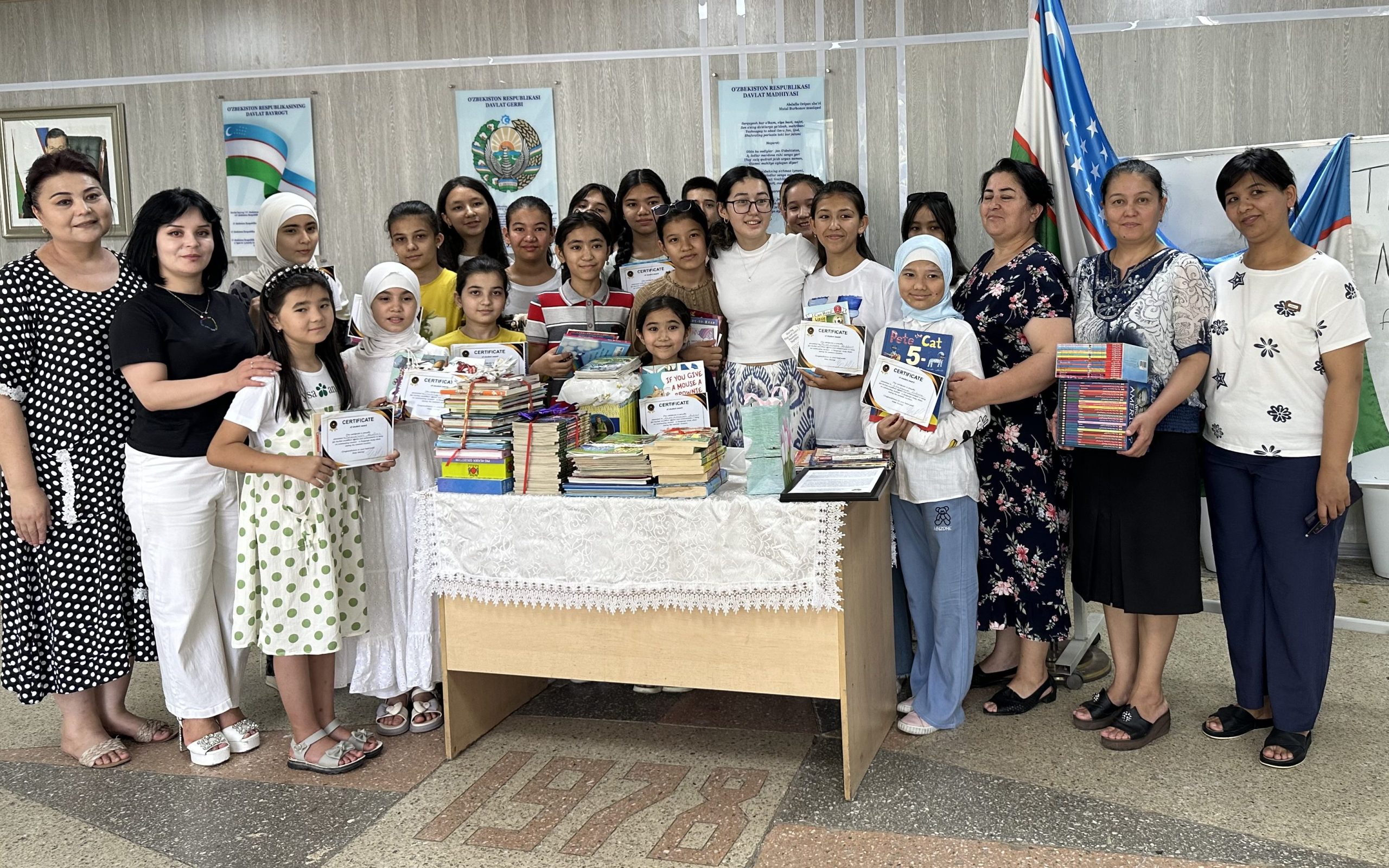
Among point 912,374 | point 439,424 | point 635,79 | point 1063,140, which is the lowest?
point 439,424

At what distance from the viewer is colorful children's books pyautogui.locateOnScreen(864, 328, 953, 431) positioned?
3.01 m

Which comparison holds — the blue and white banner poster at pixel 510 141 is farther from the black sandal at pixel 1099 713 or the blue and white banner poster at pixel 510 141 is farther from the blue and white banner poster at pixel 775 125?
the black sandal at pixel 1099 713

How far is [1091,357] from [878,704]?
3.85 ft

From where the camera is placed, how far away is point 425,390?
3.13 meters

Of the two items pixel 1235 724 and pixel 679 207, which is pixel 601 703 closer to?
pixel 679 207

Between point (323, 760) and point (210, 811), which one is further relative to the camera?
point (323, 760)

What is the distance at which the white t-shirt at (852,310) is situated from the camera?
136 inches

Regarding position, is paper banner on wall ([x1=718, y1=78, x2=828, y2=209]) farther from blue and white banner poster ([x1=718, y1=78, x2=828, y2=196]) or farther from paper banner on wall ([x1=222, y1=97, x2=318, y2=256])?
paper banner on wall ([x1=222, y1=97, x2=318, y2=256])

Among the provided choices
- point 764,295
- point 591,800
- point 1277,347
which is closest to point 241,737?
point 591,800

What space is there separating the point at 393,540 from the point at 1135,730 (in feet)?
7.68

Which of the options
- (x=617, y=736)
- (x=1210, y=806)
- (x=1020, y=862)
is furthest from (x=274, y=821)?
(x=1210, y=806)

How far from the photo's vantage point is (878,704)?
3207 mm

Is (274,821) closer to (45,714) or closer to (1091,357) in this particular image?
(45,714)

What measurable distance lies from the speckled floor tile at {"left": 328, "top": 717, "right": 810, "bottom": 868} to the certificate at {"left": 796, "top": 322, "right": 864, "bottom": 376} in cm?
115
